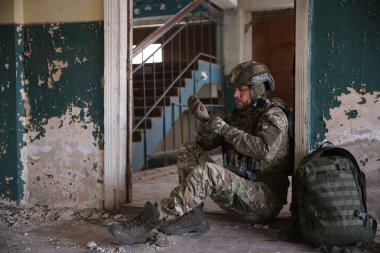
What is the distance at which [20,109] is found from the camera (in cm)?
395

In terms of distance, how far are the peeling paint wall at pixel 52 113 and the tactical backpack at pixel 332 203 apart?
1.81 meters

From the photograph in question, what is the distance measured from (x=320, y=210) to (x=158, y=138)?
14.9 ft

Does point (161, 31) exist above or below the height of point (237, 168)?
above

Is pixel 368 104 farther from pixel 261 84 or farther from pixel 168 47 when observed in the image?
pixel 168 47

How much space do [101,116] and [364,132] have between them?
2095 mm

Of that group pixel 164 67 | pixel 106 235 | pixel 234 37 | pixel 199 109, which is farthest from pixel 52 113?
pixel 234 37

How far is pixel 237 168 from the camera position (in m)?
3.10

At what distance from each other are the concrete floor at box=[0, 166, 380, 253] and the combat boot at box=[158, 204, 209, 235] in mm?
47

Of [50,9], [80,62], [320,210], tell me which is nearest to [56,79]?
[80,62]

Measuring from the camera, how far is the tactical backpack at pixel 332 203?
2.56 m

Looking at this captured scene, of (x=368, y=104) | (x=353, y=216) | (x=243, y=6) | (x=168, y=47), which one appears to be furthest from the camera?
(x=168, y=47)

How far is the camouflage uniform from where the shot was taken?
9.09ft

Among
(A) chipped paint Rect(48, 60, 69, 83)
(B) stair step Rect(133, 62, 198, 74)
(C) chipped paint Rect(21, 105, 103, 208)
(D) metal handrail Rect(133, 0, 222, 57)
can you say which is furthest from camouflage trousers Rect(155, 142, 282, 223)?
(B) stair step Rect(133, 62, 198, 74)

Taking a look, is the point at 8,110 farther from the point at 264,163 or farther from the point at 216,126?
the point at 264,163
